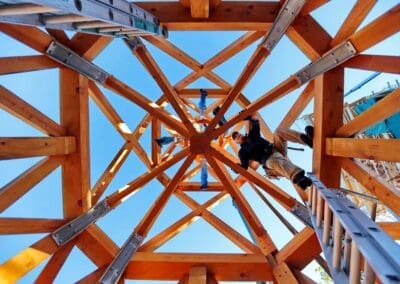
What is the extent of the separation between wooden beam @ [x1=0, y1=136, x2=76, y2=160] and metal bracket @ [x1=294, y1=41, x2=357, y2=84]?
3.93m

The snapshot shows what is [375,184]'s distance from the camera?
5.21 metres

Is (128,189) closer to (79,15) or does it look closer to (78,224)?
(78,224)

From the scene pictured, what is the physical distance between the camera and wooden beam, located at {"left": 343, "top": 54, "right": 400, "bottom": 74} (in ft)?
16.5

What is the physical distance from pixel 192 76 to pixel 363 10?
5.27m

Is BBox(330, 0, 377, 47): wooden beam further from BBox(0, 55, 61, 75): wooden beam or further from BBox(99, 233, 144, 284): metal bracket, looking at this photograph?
BBox(99, 233, 144, 284): metal bracket

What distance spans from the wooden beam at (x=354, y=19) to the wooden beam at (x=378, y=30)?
0.64 ft

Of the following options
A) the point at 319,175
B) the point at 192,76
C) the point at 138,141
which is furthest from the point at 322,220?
the point at 192,76

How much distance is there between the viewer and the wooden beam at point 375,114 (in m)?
4.77

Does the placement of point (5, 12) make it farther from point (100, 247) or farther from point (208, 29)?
point (100, 247)

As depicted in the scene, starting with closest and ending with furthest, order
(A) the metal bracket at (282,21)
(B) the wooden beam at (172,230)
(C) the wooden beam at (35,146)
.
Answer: (C) the wooden beam at (35,146) < (A) the metal bracket at (282,21) < (B) the wooden beam at (172,230)

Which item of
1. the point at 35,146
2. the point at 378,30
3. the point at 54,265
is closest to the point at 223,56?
the point at 378,30

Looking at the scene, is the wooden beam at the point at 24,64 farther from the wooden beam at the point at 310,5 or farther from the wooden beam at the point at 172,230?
the wooden beam at the point at 310,5

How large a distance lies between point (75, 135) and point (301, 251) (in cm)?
423

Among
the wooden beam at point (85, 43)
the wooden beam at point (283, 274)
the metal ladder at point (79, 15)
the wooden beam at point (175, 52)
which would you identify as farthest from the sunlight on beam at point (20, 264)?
the wooden beam at point (175, 52)
